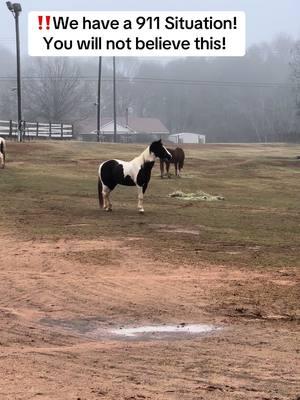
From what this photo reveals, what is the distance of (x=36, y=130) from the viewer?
4959cm

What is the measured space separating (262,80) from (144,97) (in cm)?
2726

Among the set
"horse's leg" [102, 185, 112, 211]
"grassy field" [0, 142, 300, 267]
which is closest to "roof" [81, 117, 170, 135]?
"grassy field" [0, 142, 300, 267]

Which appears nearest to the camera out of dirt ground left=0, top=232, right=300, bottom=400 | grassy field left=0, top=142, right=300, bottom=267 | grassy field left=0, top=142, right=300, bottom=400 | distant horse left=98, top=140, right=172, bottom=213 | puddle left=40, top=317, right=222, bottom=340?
dirt ground left=0, top=232, right=300, bottom=400

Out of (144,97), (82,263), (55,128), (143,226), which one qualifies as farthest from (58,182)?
(144,97)

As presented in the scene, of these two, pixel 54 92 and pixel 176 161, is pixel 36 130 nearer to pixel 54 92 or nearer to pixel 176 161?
pixel 176 161

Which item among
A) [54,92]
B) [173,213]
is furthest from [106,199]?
[54,92]

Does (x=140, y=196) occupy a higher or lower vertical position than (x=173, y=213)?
higher

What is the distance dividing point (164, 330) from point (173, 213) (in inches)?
358

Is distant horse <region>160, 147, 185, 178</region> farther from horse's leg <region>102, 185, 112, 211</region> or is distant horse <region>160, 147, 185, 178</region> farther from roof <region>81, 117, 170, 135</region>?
roof <region>81, 117, 170, 135</region>

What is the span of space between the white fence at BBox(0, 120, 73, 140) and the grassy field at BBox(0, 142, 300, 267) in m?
14.4

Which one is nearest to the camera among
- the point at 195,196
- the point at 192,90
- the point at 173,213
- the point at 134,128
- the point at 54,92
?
the point at 173,213

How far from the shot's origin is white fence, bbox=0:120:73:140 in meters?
43.3

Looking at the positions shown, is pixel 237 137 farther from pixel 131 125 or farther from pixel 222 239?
pixel 222 239

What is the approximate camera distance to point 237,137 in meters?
113
